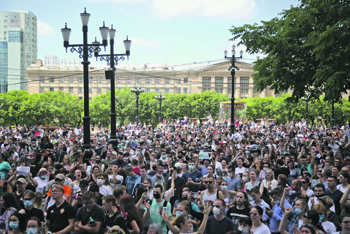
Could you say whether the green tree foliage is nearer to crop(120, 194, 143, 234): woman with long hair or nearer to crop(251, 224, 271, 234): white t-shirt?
crop(251, 224, 271, 234): white t-shirt

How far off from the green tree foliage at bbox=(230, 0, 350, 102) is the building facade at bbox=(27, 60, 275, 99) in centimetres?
10019

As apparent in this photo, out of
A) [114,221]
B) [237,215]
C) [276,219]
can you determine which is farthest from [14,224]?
[276,219]

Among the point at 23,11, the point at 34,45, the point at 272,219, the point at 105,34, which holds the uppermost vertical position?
the point at 23,11

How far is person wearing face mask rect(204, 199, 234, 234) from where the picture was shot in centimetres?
600

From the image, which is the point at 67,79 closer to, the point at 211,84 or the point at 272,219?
the point at 211,84

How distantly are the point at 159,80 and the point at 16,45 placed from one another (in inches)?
3307

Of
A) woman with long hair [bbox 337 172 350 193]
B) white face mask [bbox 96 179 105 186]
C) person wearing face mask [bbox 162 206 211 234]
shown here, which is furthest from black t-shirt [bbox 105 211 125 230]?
woman with long hair [bbox 337 172 350 193]

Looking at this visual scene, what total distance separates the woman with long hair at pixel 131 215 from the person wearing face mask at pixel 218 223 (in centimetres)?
108

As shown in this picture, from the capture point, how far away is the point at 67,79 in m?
119

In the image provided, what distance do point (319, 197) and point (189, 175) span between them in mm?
3561

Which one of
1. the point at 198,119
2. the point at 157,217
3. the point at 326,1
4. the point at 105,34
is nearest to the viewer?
the point at 157,217

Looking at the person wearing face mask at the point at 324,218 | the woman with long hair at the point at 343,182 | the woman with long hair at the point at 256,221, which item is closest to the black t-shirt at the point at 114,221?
the woman with long hair at the point at 256,221

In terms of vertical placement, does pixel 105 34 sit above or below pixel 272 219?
above

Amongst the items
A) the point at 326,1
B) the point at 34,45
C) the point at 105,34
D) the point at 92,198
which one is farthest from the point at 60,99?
the point at 34,45
